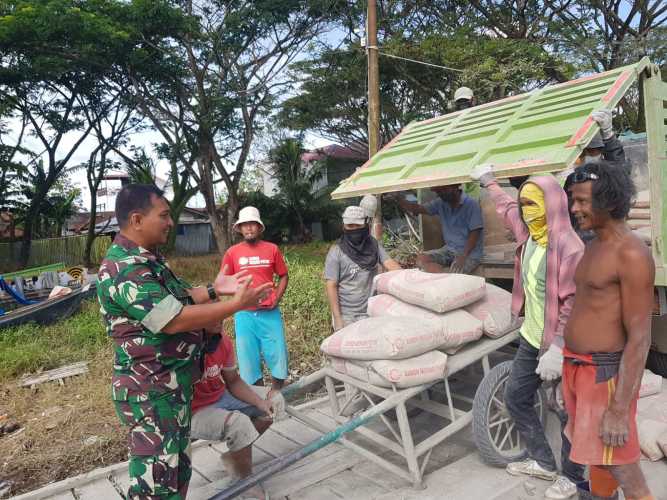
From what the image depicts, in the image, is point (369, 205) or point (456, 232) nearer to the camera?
point (369, 205)

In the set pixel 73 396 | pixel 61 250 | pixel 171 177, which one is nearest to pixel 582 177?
pixel 73 396

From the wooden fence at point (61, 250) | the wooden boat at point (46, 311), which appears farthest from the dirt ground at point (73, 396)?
the wooden fence at point (61, 250)

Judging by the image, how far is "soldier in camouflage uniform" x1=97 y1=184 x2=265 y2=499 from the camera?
→ 1.99 m

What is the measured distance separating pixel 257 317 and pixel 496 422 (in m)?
2.06

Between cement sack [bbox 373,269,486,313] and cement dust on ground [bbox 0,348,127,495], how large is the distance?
2386 mm

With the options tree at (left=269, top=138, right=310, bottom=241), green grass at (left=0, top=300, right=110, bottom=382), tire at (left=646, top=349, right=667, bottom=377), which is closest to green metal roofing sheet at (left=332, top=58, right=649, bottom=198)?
tire at (left=646, top=349, right=667, bottom=377)

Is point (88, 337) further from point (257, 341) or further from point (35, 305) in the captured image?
point (257, 341)

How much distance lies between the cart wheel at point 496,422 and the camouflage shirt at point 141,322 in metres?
1.71

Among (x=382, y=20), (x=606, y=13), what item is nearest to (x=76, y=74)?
(x=382, y=20)

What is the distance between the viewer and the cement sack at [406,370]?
9.09 feet

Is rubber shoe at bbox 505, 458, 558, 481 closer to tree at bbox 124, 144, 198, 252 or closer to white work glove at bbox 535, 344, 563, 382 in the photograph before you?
white work glove at bbox 535, 344, 563, 382

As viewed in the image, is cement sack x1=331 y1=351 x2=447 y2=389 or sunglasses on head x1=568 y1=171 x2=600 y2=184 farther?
cement sack x1=331 y1=351 x2=447 y2=389

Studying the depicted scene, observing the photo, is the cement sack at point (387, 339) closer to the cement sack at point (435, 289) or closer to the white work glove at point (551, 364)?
the cement sack at point (435, 289)

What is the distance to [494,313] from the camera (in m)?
3.29
